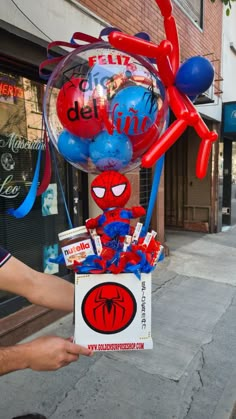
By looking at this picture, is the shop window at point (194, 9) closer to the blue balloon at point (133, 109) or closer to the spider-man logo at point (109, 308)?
the blue balloon at point (133, 109)

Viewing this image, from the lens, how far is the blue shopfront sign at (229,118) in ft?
28.1

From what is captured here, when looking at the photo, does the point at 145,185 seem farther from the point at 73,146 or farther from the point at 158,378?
the point at 73,146

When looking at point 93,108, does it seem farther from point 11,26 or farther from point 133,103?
point 11,26

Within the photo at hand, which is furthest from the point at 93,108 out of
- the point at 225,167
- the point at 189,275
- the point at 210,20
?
the point at 225,167

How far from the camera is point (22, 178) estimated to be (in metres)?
3.56

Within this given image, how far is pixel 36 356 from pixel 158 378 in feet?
6.32

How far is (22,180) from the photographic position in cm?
356

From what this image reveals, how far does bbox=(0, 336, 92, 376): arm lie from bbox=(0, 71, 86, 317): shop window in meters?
2.18

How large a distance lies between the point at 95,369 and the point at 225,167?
8054mm

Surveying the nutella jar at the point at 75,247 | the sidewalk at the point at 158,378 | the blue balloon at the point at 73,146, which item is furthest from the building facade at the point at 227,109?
the nutella jar at the point at 75,247

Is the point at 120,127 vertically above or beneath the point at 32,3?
beneath

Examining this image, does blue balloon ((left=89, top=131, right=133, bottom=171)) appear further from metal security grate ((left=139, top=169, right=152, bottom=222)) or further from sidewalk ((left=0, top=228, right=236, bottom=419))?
metal security grate ((left=139, top=169, right=152, bottom=222))

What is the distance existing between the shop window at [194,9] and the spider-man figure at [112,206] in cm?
638

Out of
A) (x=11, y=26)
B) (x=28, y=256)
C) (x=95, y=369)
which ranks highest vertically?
(x=11, y=26)
